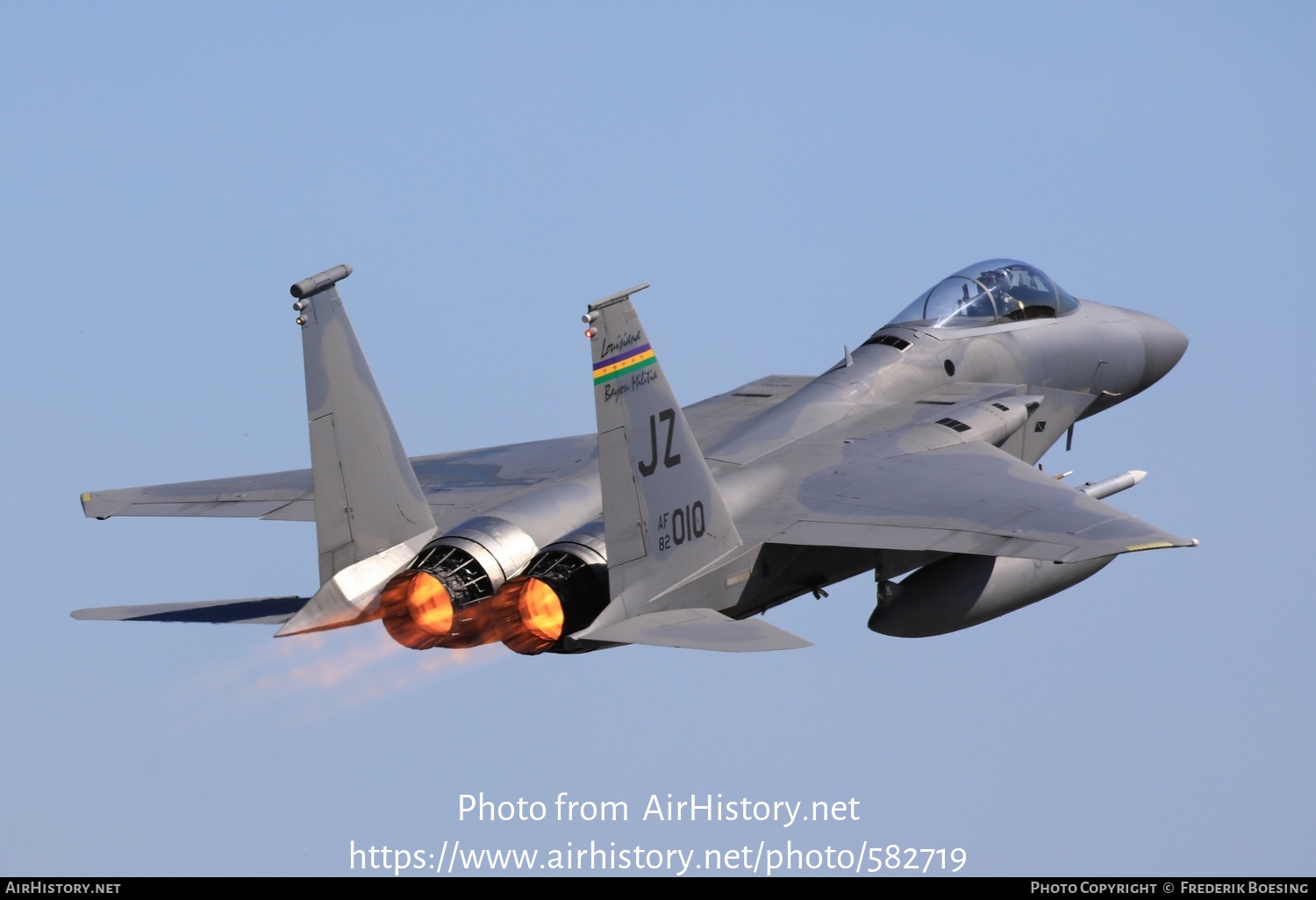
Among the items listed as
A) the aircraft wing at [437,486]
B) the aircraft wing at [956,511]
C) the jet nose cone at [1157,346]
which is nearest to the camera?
the aircraft wing at [956,511]

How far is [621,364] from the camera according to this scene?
19.5 metres

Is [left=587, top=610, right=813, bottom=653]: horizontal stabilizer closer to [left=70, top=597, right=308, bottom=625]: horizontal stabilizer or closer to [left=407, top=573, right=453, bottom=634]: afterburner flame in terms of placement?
[left=407, top=573, right=453, bottom=634]: afterburner flame

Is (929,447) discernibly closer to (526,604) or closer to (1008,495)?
(1008,495)

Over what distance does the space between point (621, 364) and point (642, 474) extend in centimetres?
109

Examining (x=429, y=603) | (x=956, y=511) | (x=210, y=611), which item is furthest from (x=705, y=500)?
(x=210, y=611)

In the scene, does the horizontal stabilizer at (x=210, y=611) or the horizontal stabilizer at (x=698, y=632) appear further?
the horizontal stabilizer at (x=210, y=611)

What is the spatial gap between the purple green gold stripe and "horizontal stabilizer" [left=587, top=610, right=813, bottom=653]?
240cm

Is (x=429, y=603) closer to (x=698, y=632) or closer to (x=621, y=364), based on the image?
(x=698, y=632)

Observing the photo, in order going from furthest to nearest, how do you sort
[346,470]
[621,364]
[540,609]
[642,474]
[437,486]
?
[437,486] < [540,609] < [346,470] < [642,474] < [621,364]

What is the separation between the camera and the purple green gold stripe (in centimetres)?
1944

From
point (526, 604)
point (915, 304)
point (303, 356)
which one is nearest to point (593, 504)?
point (526, 604)

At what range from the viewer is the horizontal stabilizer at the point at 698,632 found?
19438 mm

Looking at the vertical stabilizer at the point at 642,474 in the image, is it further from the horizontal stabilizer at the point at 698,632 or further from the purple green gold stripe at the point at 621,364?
the horizontal stabilizer at the point at 698,632

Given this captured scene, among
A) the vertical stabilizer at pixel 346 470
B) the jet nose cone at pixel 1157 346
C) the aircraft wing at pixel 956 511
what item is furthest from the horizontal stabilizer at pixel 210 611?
the jet nose cone at pixel 1157 346
